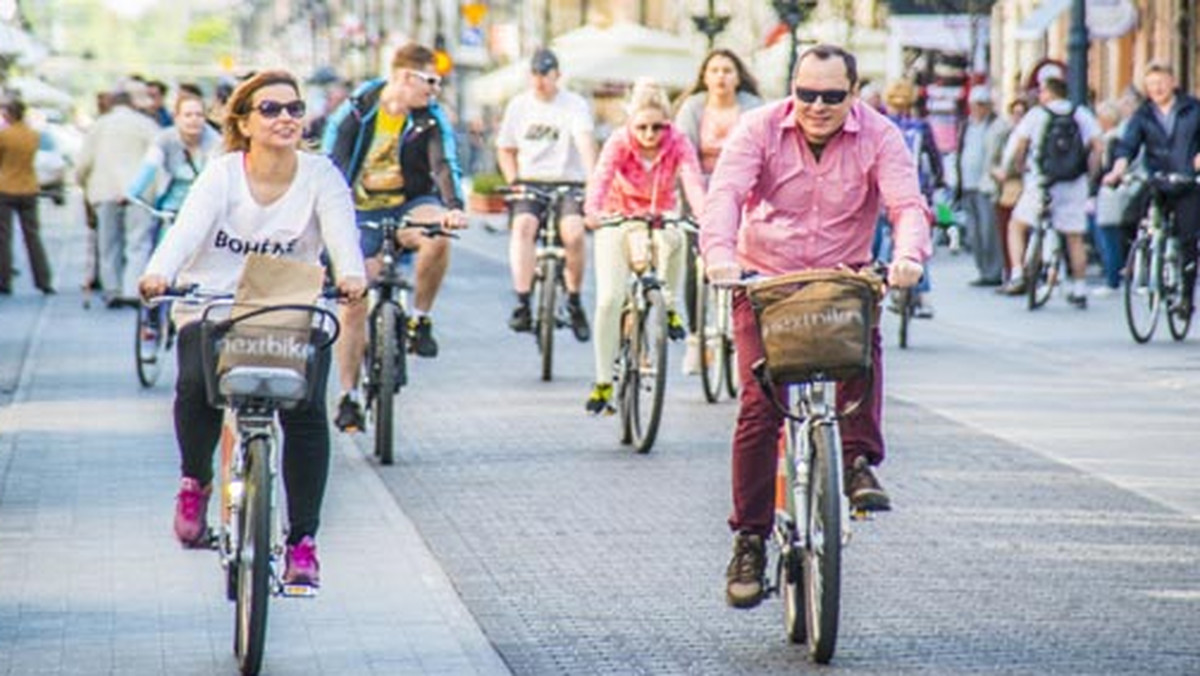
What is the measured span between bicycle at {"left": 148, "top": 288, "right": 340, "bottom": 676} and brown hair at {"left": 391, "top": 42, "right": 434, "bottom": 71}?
19.4ft

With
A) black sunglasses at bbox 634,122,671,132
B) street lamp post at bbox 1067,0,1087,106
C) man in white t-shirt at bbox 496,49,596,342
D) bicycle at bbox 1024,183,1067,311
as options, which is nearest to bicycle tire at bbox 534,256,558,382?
man in white t-shirt at bbox 496,49,596,342

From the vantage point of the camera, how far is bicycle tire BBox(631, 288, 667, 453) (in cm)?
1409

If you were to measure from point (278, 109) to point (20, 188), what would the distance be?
1985cm

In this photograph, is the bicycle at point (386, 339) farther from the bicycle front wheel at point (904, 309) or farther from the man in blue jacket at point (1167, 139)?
the man in blue jacket at point (1167, 139)

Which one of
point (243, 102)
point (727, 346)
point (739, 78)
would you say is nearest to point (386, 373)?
point (727, 346)

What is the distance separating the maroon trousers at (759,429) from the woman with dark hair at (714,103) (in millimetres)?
7942

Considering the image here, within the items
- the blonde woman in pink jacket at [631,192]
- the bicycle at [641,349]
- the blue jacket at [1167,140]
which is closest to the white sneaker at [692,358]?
the blonde woman in pink jacket at [631,192]

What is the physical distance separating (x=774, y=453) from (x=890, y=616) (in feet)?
2.68

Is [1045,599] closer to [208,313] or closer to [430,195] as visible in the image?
[208,313]

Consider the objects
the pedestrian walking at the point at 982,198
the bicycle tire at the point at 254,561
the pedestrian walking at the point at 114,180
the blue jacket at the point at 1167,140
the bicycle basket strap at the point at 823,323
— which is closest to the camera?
the bicycle tire at the point at 254,561

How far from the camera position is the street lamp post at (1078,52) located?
28016 mm

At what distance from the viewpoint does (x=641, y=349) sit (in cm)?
1445

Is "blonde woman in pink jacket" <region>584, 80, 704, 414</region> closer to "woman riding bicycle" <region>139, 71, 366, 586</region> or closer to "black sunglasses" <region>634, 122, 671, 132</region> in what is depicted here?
"black sunglasses" <region>634, 122, 671, 132</region>

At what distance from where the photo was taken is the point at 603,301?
15.0 meters
